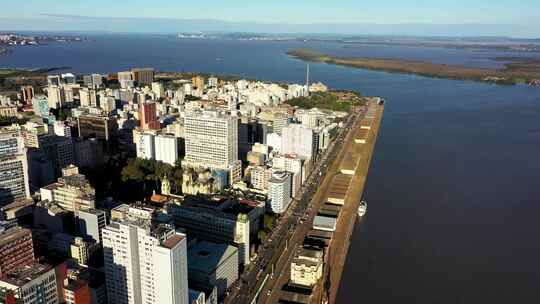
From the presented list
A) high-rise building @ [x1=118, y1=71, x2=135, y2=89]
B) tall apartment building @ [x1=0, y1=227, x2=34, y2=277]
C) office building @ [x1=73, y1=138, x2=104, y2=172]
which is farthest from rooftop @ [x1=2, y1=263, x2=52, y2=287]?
high-rise building @ [x1=118, y1=71, x2=135, y2=89]

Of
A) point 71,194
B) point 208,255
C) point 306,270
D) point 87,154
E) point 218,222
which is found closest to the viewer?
point 208,255

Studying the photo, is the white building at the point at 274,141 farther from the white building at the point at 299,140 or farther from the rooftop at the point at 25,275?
the rooftop at the point at 25,275

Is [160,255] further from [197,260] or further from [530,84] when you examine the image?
[530,84]

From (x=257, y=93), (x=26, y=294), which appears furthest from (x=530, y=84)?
(x=26, y=294)

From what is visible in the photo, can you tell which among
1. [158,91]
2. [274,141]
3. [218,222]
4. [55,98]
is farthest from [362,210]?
[158,91]

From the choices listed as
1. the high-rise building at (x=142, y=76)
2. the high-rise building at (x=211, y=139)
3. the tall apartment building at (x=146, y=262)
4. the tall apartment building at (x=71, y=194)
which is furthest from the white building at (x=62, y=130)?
the high-rise building at (x=142, y=76)

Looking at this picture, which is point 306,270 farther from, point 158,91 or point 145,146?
point 158,91
